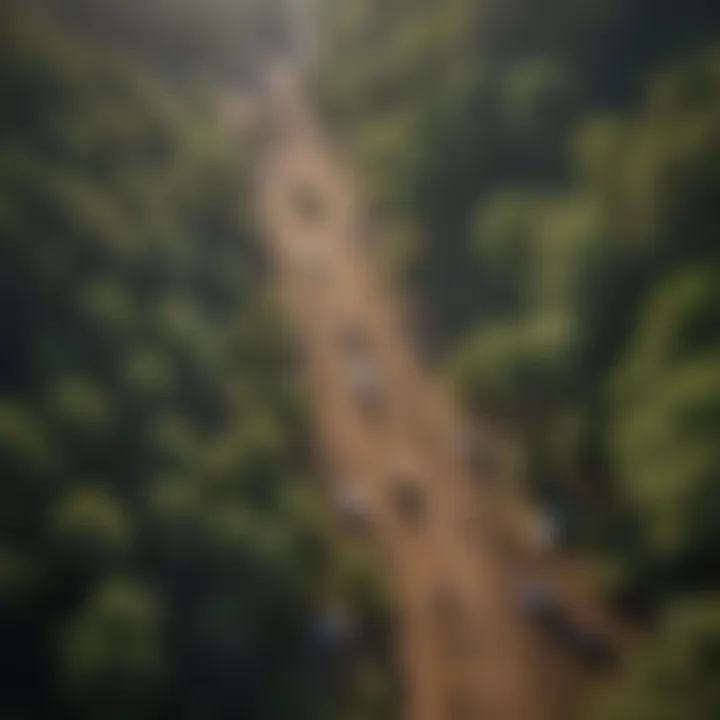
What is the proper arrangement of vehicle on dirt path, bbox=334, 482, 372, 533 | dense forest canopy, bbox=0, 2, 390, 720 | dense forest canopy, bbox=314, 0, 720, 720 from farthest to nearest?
vehicle on dirt path, bbox=334, 482, 372, 533, dense forest canopy, bbox=314, 0, 720, 720, dense forest canopy, bbox=0, 2, 390, 720

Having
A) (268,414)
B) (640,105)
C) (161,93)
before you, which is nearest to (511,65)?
(640,105)

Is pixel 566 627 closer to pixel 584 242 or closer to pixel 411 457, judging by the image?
pixel 411 457

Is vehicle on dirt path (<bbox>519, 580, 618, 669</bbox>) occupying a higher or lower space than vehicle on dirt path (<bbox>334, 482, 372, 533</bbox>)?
lower

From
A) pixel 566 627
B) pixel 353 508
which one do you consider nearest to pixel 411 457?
pixel 353 508

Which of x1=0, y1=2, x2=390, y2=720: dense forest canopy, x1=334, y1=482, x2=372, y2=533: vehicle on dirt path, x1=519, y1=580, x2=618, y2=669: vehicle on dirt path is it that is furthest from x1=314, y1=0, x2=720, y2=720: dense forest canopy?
x1=0, y1=2, x2=390, y2=720: dense forest canopy

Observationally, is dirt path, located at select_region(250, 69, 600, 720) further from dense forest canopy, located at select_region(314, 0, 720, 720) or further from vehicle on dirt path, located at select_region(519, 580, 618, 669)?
dense forest canopy, located at select_region(314, 0, 720, 720)

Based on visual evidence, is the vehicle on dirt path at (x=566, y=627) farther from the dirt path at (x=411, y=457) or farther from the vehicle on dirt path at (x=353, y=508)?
the vehicle on dirt path at (x=353, y=508)

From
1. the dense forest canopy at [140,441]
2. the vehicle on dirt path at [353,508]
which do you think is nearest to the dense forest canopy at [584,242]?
the vehicle on dirt path at [353,508]
